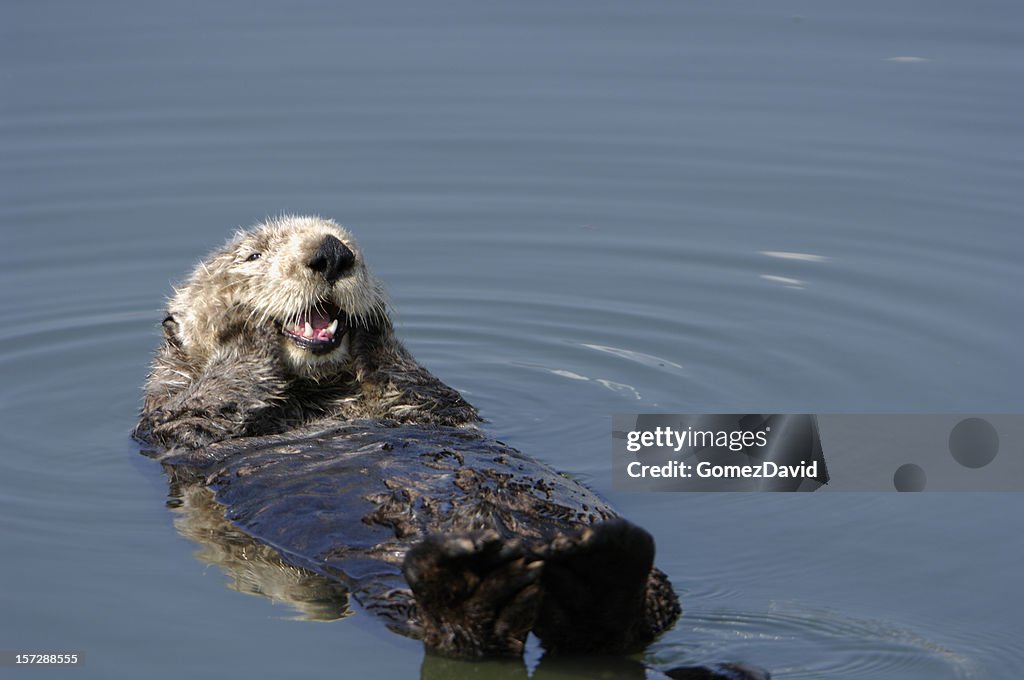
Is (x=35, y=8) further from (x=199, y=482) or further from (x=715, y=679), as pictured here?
(x=715, y=679)

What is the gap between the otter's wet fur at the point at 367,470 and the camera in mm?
3906

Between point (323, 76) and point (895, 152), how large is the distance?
378cm

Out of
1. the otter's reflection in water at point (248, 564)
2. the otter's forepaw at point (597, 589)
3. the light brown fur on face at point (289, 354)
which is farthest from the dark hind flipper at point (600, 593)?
the light brown fur on face at point (289, 354)

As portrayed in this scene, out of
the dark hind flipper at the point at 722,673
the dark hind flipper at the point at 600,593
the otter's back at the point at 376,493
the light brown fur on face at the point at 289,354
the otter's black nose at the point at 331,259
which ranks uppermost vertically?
the otter's black nose at the point at 331,259

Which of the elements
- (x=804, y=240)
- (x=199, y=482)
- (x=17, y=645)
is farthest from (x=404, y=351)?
(x=804, y=240)

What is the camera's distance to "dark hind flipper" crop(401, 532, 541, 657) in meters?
3.80

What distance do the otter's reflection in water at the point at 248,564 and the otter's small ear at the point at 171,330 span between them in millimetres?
760

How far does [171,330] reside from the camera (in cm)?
611

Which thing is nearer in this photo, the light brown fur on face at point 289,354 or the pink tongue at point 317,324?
the light brown fur on face at point 289,354
